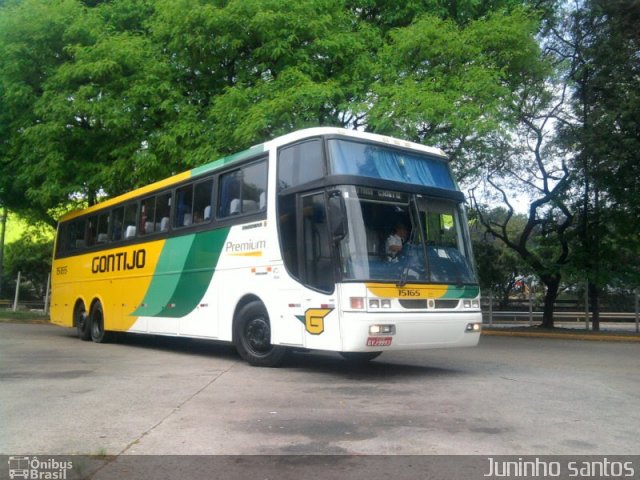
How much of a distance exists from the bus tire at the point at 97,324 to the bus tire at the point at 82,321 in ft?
0.51

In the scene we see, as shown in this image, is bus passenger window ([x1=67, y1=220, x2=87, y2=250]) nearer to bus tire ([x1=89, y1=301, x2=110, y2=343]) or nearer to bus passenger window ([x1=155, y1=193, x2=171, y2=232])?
bus tire ([x1=89, y1=301, x2=110, y2=343])

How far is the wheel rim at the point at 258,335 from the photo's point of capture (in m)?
10.6

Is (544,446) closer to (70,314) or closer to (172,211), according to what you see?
(172,211)

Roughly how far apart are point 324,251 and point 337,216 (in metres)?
0.68

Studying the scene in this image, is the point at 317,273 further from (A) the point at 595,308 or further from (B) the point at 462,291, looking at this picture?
(A) the point at 595,308

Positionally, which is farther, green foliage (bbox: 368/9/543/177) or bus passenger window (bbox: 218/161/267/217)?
green foliage (bbox: 368/9/543/177)

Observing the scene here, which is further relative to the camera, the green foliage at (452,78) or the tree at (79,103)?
the tree at (79,103)

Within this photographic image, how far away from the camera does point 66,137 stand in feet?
58.3

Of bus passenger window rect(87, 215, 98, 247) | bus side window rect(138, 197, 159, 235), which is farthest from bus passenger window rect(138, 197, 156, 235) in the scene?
bus passenger window rect(87, 215, 98, 247)

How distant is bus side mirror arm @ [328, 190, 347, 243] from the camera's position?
891 centimetres

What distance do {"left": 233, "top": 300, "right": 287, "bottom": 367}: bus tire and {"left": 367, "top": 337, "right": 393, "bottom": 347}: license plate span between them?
213 centimetres

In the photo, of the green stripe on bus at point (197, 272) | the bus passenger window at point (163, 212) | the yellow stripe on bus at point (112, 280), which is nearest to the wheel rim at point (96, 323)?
the yellow stripe on bus at point (112, 280)

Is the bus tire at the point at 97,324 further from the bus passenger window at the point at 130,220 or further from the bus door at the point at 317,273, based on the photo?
the bus door at the point at 317,273

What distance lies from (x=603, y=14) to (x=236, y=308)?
14711mm
